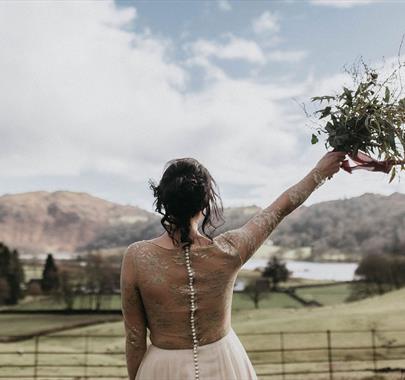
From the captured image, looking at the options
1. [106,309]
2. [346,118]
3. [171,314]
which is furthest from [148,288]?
[106,309]

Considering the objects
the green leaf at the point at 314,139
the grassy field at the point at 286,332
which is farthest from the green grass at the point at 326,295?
the green leaf at the point at 314,139

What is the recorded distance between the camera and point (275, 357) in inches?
1082

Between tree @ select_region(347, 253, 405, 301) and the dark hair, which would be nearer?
the dark hair

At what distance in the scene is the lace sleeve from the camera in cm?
193

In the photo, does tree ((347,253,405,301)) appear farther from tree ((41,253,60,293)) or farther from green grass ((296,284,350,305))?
tree ((41,253,60,293))

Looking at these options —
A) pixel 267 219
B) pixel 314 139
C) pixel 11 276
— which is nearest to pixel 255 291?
pixel 11 276

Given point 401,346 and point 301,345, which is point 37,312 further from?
point 401,346

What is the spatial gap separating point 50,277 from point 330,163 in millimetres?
32229

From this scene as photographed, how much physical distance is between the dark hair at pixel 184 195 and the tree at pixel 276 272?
30.7 meters

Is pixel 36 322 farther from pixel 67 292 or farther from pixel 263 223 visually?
pixel 263 223

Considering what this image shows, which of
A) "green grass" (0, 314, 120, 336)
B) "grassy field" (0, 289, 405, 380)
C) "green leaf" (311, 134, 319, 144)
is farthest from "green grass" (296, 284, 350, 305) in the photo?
"green leaf" (311, 134, 319, 144)

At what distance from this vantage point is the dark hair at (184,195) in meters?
1.79

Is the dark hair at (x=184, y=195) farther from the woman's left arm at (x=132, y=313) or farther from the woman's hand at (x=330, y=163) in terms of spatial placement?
the woman's hand at (x=330, y=163)

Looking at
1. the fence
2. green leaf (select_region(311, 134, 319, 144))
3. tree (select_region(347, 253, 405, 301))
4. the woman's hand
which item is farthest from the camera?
tree (select_region(347, 253, 405, 301))
